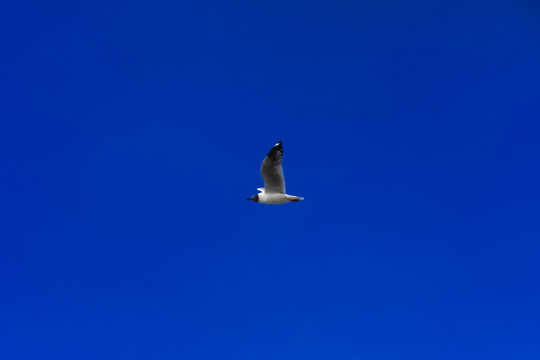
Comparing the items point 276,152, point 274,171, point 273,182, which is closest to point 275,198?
point 273,182

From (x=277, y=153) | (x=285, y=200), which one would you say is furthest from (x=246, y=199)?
(x=277, y=153)

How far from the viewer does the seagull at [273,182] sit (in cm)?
1018

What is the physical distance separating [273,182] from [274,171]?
0.37 metres

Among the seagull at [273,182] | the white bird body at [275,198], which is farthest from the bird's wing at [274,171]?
the white bird body at [275,198]

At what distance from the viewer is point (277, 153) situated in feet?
33.4

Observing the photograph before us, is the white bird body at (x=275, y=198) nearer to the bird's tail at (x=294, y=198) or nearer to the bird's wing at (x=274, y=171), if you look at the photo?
the bird's tail at (x=294, y=198)

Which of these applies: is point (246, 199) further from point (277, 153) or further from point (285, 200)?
point (277, 153)

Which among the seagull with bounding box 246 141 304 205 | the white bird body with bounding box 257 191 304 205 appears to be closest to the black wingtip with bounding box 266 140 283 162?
the seagull with bounding box 246 141 304 205

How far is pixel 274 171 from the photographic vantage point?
10.4 meters

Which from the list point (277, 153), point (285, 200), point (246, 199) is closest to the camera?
point (277, 153)

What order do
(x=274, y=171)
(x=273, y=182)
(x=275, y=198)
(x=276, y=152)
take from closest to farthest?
1. (x=276, y=152)
2. (x=274, y=171)
3. (x=273, y=182)
4. (x=275, y=198)

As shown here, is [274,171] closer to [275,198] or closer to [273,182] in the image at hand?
[273,182]

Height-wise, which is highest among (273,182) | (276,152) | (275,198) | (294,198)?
(276,152)

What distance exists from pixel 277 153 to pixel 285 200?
51.8 inches
